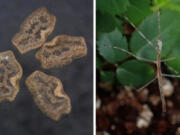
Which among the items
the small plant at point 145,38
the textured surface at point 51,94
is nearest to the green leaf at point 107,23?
the small plant at point 145,38

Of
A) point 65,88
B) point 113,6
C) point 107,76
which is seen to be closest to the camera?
point 65,88

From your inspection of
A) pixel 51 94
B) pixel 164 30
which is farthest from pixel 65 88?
pixel 164 30

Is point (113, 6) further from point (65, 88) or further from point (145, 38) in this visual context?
point (65, 88)

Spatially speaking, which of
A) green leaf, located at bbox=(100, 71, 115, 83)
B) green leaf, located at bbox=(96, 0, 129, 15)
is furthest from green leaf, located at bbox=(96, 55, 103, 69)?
green leaf, located at bbox=(96, 0, 129, 15)

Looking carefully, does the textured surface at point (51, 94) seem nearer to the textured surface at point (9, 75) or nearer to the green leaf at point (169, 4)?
the textured surface at point (9, 75)

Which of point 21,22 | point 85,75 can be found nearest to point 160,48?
point 85,75

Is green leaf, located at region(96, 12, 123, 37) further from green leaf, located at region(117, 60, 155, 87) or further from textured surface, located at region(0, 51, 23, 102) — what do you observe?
textured surface, located at region(0, 51, 23, 102)
